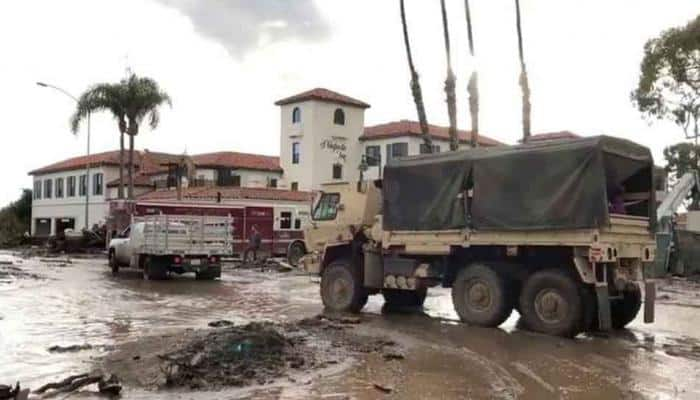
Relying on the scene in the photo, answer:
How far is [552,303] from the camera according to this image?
40.5ft

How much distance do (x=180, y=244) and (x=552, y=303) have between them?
15.1m

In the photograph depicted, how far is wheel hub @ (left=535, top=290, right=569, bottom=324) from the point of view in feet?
39.9

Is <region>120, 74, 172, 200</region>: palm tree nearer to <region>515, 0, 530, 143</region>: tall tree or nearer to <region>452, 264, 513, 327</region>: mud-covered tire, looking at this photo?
<region>515, 0, 530, 143</region>: tall tree

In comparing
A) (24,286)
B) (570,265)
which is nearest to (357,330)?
(570,265)

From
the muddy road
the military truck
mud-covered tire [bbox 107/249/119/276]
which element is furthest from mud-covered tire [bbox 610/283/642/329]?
mud-covered tire [bbox 107/249/119/276]

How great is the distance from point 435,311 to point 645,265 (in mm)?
4578

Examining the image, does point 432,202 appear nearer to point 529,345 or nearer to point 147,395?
point 529,345

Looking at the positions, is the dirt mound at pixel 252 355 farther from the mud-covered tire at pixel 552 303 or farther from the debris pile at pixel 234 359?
the mud-covered tire at pixel 552 303

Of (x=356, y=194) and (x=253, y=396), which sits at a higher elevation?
(x=356, y=194)

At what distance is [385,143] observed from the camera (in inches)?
2547

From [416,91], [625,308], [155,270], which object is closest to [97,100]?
[416,91]

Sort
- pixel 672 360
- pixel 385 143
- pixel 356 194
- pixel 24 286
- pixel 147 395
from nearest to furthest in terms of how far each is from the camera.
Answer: pixel 147 395, pixel 672 360, pixel 356 194, pixel 24 286, pixel 385 143

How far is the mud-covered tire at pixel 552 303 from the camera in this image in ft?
39.5

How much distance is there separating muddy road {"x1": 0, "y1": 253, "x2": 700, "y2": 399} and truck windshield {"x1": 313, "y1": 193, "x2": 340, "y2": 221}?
212 cm
